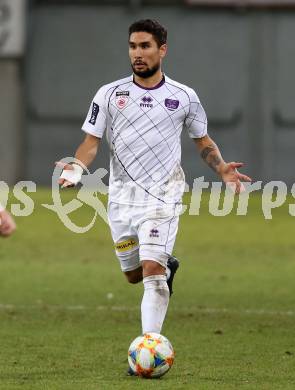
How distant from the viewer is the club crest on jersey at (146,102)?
9242 mm

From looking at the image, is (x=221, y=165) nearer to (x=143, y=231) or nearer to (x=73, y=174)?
(x=143, y=231)

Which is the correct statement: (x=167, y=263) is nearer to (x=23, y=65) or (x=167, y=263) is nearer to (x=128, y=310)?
(x=128, y=310)

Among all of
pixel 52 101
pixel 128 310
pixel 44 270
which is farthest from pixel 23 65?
pixel 128 310

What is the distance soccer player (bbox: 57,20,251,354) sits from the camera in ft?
29.8

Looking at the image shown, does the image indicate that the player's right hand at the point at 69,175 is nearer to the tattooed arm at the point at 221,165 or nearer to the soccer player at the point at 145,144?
the soccer player at the point at 145,144

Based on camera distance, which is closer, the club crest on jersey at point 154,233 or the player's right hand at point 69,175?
the player's right hand at point 69,175

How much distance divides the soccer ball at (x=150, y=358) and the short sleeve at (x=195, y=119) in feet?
5.74

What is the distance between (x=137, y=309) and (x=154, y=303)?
3865 mm

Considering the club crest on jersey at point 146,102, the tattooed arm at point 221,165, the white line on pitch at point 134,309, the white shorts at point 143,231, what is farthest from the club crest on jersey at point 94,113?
the white line on pitch at point 134,309

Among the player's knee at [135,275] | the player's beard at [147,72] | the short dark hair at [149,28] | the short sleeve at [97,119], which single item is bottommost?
the player's knee at [135,275]

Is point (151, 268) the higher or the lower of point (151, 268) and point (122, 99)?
the lower

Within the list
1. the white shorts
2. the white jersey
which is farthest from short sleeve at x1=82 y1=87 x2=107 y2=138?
the white shorts

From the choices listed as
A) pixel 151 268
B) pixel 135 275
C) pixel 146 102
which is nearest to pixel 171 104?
pixel 146 102

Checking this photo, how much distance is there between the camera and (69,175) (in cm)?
868
